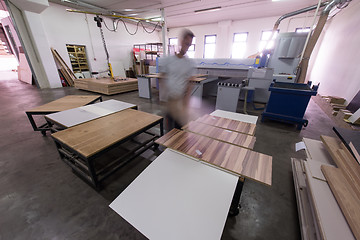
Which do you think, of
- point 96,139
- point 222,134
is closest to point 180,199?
point 222,134

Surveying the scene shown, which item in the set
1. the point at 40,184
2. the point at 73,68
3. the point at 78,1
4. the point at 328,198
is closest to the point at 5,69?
the point at 73,68

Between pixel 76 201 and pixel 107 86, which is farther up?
pixel 107 86

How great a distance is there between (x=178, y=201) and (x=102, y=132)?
3.92 ft

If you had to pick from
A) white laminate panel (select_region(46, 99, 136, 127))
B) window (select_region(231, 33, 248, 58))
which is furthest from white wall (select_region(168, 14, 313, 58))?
white laminate panel (select_region(46, 99, 136, 127))

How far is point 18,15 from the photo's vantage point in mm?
4930

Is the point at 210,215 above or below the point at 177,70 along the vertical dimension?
below

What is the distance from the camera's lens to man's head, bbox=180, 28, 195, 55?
56.3 inches

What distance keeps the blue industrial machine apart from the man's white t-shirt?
7.25 feet

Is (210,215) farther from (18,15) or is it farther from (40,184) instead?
(18,15)

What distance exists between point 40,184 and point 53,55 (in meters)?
6.93

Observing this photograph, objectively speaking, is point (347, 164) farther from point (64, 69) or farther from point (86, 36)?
point (86, 36)

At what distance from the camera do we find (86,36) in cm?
Answer: 694

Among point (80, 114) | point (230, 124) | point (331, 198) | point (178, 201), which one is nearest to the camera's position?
point (178, 201)

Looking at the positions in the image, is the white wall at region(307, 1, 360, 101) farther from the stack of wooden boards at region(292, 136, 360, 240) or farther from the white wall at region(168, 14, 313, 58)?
the stack of wooden boards at region(292, 136, 360, 240)
